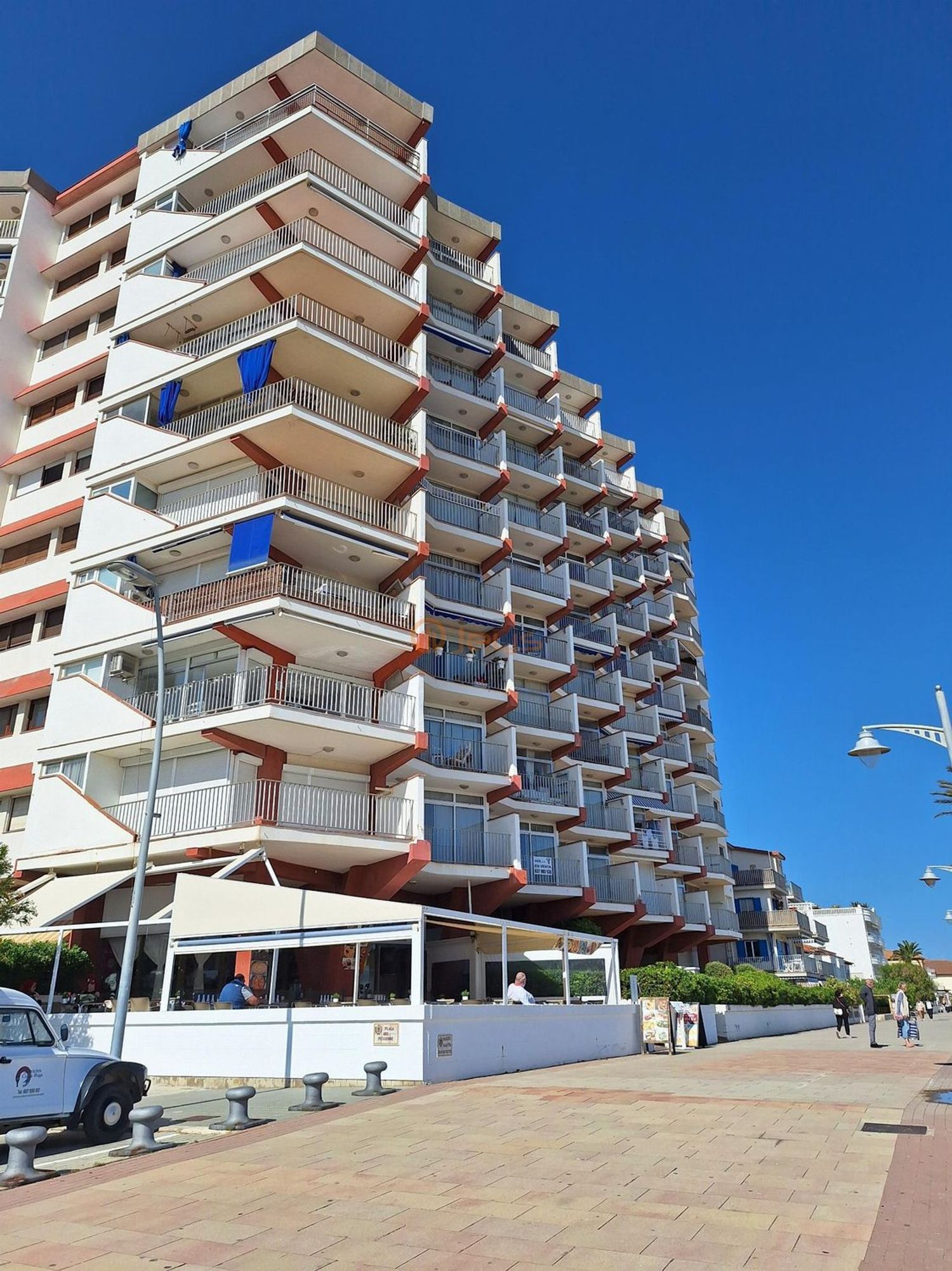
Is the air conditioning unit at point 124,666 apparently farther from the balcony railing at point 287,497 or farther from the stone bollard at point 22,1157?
the stone bollard at point 22,1157

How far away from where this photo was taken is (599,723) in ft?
144

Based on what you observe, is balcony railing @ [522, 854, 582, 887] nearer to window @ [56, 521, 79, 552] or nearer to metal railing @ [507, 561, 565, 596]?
metal railing @ [507, 561, 565, 596]

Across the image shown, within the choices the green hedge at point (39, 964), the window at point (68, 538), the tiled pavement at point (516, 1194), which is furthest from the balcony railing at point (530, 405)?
the tiled pavement at point (516, 1194)

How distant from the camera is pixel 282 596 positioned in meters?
24.5

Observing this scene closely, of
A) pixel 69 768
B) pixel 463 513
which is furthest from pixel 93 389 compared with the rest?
pixel 69 768

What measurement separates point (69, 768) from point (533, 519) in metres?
21.6

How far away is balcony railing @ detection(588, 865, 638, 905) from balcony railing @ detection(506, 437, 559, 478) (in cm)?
1751

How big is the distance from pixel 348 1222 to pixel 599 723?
36979 mm

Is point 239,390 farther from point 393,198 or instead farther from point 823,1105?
point 823,1105

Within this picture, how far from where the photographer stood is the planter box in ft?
97.7

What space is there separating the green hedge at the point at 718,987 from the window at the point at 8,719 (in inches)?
840

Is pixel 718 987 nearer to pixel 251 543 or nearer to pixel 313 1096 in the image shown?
pixel 251 543

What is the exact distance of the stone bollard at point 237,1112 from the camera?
11.9m

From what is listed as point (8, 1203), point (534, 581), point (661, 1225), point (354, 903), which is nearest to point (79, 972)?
point (354, 903)
